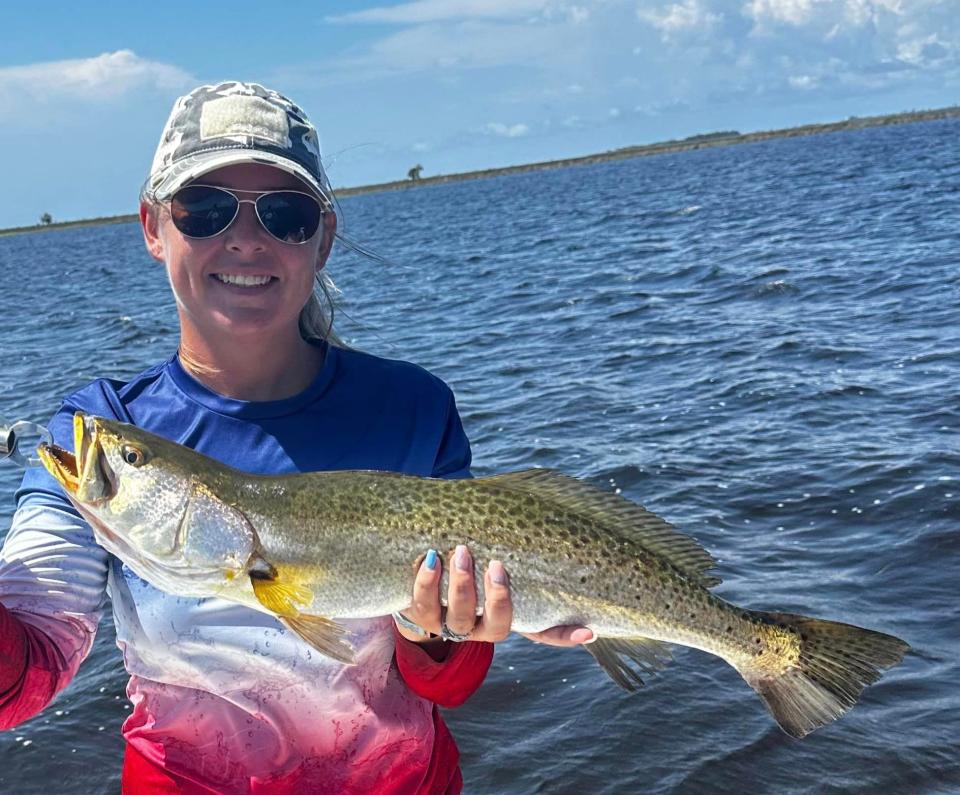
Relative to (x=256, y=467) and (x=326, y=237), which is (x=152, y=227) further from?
(x=256, y=467)

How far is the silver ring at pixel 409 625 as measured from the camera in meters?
3.51

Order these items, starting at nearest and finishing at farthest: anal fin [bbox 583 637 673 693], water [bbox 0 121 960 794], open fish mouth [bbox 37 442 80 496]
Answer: open fish mouth [bbox 37 442 80 496]
anal fin [bbox 583 637 673 693]
water [bbox 0 121 960 794]

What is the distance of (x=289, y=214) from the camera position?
3.63 m

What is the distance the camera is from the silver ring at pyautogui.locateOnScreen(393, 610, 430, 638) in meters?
3.51

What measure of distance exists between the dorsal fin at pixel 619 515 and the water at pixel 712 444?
3175 mm

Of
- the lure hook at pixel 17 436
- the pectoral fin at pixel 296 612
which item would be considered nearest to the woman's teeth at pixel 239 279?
the lure hook at pixel 17 436

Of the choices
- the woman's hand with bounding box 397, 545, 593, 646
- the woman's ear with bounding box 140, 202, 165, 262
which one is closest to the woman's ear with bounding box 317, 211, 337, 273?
the woman's ear with bounding box 140, 202, 165, 262

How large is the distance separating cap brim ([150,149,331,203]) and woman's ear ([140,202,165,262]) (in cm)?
17

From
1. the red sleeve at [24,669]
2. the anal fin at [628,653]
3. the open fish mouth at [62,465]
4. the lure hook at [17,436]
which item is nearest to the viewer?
the red sleeve at [24,669]

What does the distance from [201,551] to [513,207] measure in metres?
80.6

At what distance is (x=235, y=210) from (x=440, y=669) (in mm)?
1797

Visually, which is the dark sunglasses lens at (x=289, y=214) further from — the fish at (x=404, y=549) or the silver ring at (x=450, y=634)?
the silver ring at (x=450, y=634)

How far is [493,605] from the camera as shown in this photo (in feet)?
11.1

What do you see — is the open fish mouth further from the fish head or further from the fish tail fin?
the fish tail fin
